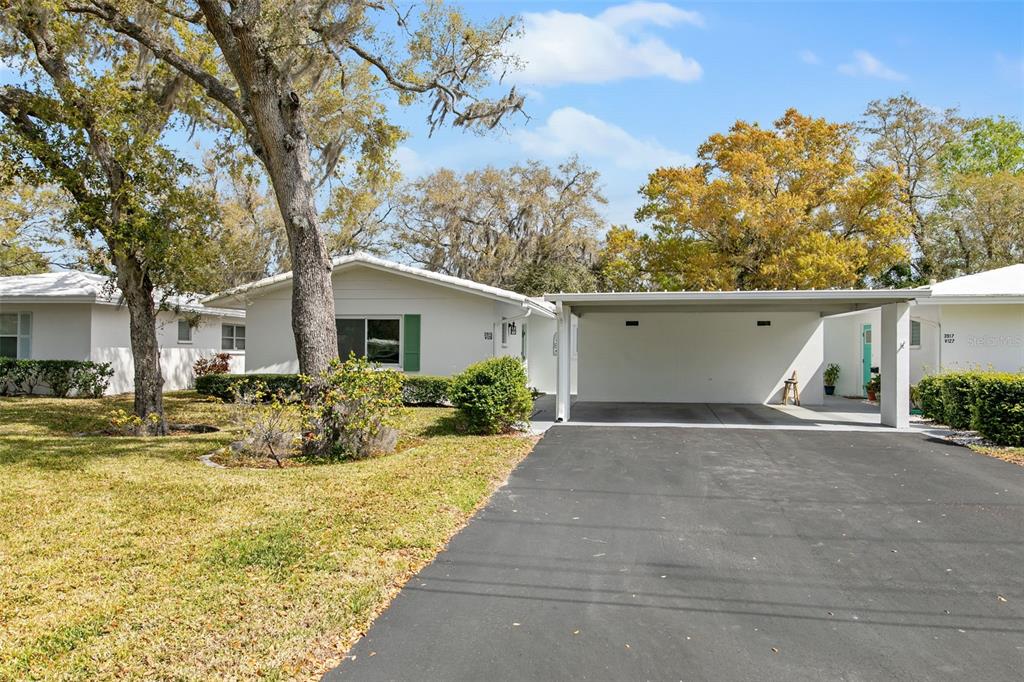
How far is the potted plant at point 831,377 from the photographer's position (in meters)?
20.1

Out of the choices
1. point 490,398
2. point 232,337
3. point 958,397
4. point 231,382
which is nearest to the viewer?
point 490,398

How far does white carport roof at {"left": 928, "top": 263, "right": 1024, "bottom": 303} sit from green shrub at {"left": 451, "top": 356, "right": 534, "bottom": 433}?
8.26m

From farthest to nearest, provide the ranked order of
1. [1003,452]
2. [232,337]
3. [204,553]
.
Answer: [232,337] < [1003,452] < [204,553]

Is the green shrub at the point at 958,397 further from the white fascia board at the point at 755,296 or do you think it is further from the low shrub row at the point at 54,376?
the low shrub row at the point at 54,376

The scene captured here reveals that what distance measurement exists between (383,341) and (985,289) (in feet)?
44.6

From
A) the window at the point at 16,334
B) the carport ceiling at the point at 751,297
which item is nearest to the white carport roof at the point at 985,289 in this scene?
the carport ceiling at the point at 751,297

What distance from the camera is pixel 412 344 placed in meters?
16.5

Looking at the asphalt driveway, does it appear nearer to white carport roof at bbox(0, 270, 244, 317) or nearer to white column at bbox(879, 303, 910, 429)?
white column at bbox(879, 303, 910, 429)

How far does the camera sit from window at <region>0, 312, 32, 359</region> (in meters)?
17.5

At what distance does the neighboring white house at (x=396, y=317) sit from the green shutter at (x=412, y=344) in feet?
0.08

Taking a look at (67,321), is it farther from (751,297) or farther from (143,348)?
(751,297)

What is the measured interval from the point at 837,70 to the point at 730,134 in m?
12.0

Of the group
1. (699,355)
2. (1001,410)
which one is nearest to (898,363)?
(1001,410)

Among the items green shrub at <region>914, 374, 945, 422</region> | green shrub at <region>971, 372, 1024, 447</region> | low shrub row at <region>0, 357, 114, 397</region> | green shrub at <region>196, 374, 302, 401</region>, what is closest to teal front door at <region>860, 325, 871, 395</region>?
green shrub at <region>914, 374, 945, 422</region>
